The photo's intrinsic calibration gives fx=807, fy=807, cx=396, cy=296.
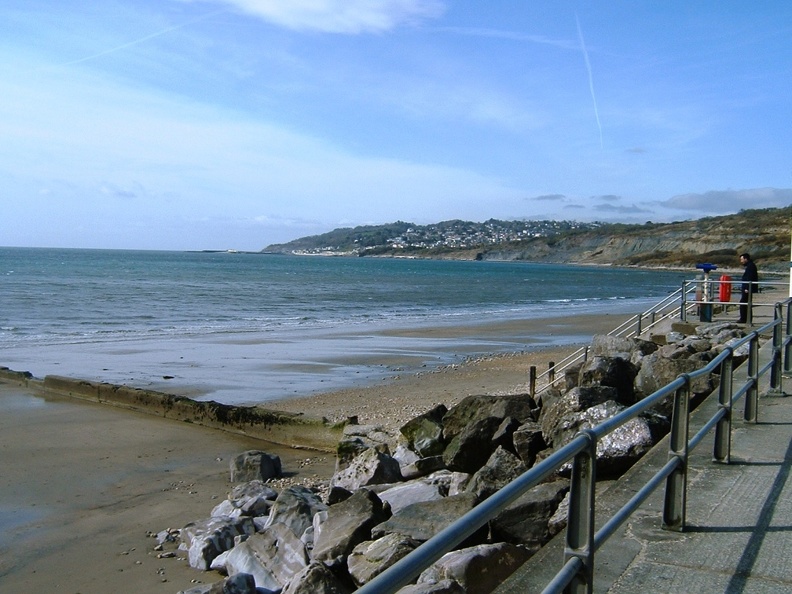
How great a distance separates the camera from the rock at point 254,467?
9.42 meters

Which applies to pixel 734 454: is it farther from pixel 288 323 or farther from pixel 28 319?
pixel 28 319

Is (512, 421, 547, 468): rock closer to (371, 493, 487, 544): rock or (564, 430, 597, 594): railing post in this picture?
(371, 493, 487, 544): rock

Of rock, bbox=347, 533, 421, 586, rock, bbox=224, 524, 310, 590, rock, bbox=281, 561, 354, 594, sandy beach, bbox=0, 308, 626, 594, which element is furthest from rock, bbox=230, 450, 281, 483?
rock, bbox=281, 561, 354, 594

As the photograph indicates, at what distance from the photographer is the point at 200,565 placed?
6828 mm

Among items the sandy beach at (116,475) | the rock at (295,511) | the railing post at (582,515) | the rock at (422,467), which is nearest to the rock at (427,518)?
the rock at (295,511)

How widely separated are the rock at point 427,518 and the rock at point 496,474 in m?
0.56

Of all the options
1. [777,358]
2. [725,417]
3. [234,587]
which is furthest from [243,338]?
[725,417]

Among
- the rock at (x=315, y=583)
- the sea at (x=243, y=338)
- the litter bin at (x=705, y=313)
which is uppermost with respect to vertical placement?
the litter bin at (x=705, y=313)

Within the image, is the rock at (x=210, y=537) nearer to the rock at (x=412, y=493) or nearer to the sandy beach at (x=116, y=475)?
the sandy beach at (x=116, y=475)

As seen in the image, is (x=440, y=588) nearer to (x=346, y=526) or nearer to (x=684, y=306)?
(x=346, y=526)

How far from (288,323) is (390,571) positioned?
31822mm

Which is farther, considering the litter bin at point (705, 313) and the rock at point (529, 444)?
the litter bin at point (705, 313)

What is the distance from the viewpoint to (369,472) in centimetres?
803

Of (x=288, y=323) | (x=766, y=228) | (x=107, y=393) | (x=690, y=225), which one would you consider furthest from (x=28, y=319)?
(x=690, y=225)
